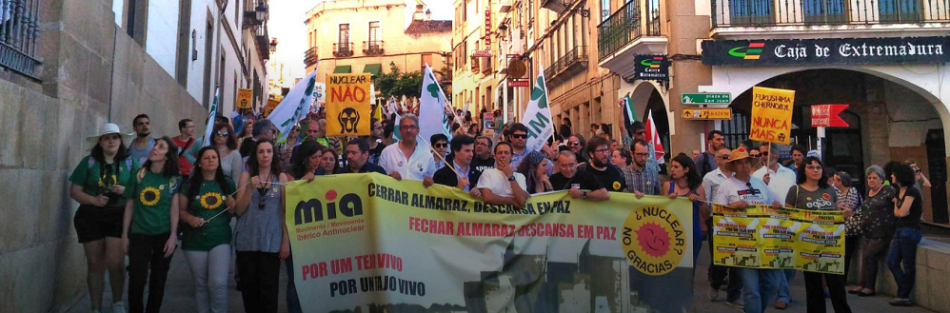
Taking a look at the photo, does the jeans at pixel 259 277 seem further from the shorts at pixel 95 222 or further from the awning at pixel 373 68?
the awning at pixel 373 68

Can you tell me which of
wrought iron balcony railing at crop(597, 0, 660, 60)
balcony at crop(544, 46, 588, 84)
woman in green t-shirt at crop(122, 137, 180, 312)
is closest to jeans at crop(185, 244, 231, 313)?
woman in green t-shirt at crop(122, 137, 180, 312)

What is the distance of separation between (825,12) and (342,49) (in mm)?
49531

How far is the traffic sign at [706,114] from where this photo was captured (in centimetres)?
1684

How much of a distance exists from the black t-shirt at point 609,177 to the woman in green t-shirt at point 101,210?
4.14 metres

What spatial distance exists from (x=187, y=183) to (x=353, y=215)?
1.37m

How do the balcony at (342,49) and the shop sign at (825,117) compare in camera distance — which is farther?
the balcony at (342,49)

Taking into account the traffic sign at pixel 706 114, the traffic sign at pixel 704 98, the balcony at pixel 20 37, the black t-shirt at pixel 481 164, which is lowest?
the black t-shirt at pixel 481 164

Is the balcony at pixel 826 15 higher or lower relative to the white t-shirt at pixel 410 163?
higher

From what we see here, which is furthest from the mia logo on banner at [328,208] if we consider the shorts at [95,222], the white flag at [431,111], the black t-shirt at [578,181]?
the white flag at [431,111]

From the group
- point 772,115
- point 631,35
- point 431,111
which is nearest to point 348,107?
point 431,111

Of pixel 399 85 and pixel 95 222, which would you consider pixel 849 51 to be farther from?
pixel 399 85

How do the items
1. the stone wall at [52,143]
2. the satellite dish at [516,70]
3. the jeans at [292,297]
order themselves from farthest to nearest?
the satellite dish at [516,70], the jeans at [292,297], the stone wall at [52,143]

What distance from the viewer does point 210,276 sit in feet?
17.4

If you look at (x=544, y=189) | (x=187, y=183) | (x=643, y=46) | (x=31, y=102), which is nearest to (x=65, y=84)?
(x=31, y=102)
